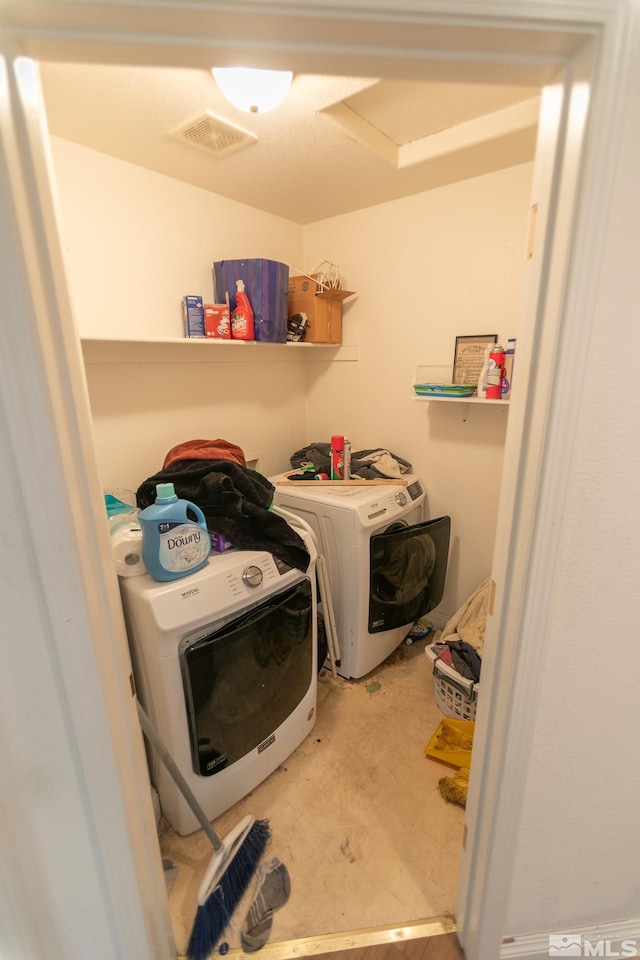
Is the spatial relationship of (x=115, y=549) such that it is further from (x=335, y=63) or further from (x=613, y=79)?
(x=613, y=79)

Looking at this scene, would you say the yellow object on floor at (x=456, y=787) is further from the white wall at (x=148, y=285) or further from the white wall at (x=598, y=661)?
the white wall at (x=148, y=285)

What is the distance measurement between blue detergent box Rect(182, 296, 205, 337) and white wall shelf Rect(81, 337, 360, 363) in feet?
0.19

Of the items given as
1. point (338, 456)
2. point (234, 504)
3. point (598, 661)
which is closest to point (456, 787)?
point (598, 661)

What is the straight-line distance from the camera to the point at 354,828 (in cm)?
139

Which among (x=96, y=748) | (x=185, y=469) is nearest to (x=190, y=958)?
(x=96, y=748)

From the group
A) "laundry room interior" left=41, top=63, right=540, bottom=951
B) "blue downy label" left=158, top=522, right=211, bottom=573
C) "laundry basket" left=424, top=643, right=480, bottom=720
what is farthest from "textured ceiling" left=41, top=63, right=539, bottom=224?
"laundry basket" left=424, top=643, right=480, bottom=720

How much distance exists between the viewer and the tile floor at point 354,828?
117 centimetres

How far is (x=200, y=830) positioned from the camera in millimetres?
1382

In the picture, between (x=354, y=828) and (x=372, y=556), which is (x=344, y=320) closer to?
(x=372, y=556)

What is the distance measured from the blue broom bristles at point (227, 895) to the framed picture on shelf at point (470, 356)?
6.53ft

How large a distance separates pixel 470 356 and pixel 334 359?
81 centimetres

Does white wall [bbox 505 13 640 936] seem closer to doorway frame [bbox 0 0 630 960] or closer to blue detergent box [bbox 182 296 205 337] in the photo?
doorway frame [bbox 0 0 630 960]

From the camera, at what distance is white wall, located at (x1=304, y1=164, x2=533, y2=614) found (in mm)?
1854

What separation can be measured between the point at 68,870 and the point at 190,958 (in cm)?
50
